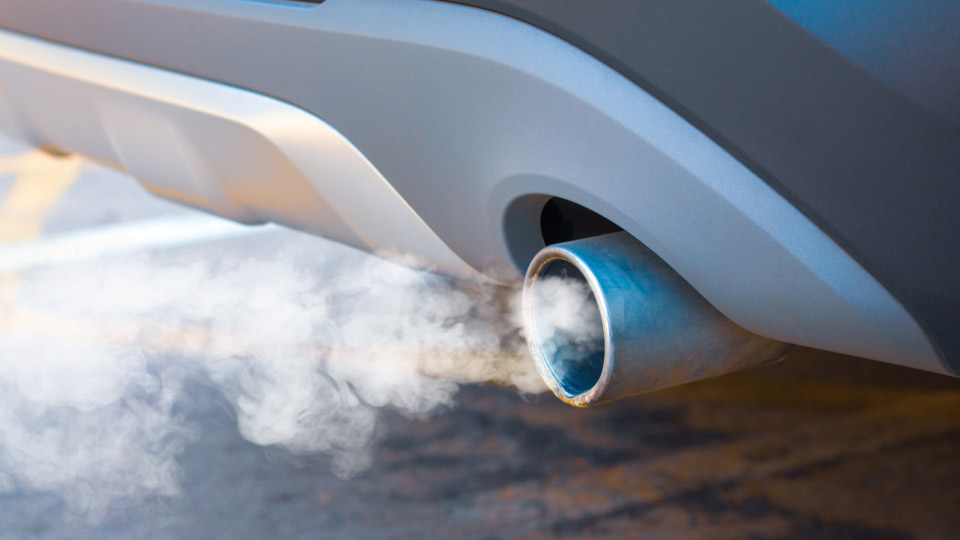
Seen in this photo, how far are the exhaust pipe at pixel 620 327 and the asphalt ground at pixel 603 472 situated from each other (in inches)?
18.5

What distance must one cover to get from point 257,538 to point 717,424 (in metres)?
0.95

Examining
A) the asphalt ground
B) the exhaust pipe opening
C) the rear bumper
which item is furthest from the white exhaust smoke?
the exhaust pipe opening

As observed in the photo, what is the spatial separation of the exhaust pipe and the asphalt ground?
0.47 metres

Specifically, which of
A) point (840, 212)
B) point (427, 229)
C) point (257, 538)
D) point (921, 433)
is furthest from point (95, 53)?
point (921, 433)

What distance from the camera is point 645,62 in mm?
1008

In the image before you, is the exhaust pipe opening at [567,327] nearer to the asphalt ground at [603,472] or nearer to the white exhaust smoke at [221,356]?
the asphalt ground at [603,472]

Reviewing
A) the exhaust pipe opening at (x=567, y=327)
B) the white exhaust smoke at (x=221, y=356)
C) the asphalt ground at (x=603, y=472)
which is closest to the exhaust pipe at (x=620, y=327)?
the exhaust pipe opening at (x=567, y=327)

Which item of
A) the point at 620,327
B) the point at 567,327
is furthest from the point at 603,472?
the point at 620,327

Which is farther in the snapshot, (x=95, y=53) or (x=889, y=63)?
(x=95, y=53)

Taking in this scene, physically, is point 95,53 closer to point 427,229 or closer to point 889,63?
point 427,229

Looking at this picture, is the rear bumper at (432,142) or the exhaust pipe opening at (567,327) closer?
the rear bumper at (432,142)

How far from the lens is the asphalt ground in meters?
1.62

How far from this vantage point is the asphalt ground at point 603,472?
1.62 m

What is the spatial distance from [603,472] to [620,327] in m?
0.75
